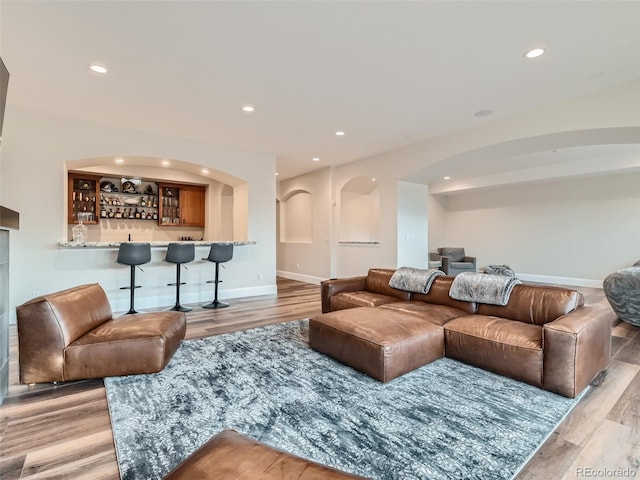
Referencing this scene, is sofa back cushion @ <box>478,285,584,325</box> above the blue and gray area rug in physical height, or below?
above

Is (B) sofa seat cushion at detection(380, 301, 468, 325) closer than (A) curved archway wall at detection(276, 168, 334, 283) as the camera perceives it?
Yes

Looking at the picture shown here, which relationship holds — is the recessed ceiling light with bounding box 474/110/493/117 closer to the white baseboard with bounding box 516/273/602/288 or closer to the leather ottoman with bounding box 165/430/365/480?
the leather ottoman with bounding box 165/430/365/480

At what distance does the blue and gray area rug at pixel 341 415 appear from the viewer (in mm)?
1598

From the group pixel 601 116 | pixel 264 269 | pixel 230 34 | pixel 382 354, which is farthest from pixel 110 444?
pixel 601 116

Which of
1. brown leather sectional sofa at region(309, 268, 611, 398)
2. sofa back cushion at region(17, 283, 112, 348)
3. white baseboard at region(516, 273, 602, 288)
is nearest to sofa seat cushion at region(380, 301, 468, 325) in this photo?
brown leather sectional sofa at region(309, 268, 611, 398)

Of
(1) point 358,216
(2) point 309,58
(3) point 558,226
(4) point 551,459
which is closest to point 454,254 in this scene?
(3) point 558,226

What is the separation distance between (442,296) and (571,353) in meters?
1.37

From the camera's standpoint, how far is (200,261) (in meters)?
5.59

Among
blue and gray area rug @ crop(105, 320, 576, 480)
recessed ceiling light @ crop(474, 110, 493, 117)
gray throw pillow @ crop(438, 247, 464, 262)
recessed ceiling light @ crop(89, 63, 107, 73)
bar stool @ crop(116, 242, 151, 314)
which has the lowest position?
blue and gray area rug @ crop(105, 320, 576, 480)

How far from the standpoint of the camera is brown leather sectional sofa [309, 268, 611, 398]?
222 centimetres

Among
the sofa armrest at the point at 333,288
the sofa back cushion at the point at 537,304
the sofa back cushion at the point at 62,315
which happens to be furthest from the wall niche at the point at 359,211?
the sofa back cushion at the point at 62,315

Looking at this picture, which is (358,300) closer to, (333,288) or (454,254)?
(333,288)

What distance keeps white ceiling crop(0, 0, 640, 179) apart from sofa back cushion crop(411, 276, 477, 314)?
2.17 metres

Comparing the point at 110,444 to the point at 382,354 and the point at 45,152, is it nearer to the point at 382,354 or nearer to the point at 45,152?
the point at 382,354
